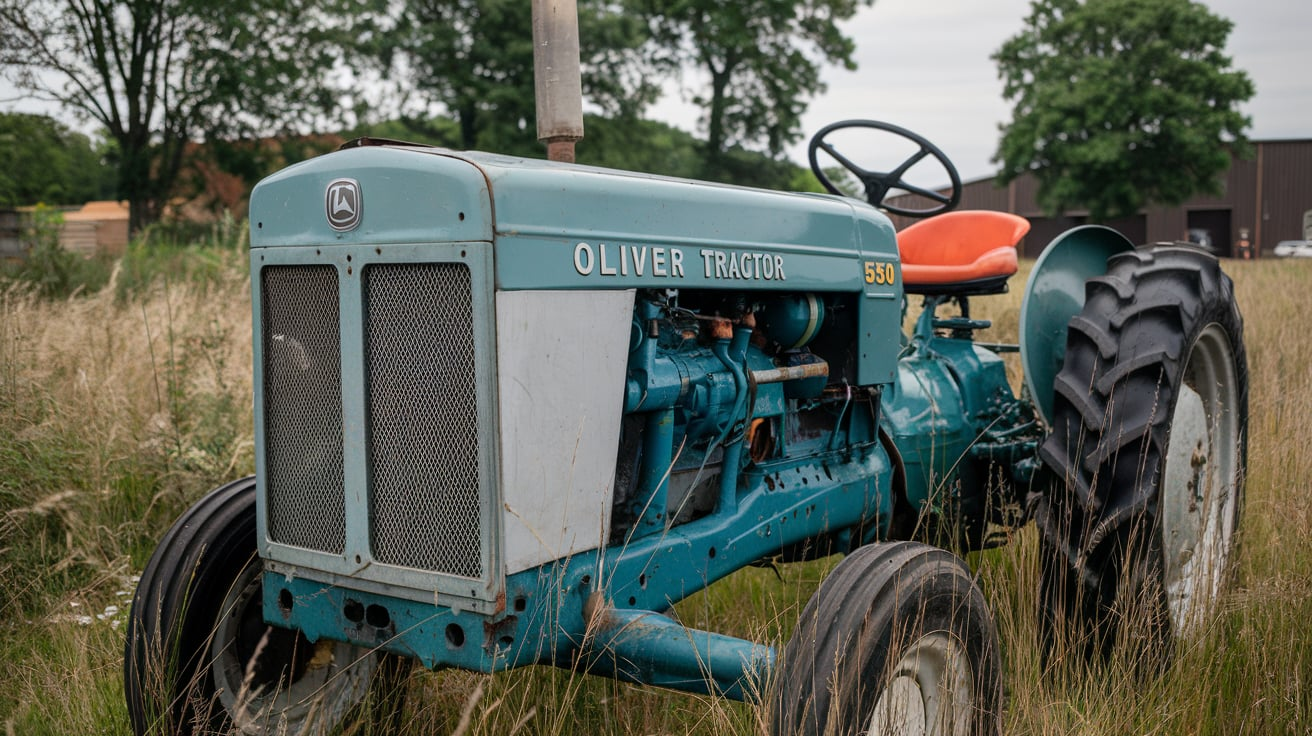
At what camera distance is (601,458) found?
213cm

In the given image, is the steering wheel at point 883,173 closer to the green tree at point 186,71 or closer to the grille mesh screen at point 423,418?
the grille mesh screen at point 423,418

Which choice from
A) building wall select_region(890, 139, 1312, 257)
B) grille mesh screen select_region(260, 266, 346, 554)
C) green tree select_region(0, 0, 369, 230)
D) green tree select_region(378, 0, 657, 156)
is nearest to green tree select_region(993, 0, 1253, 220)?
building wall select_region(890, 139, 1312, 257)

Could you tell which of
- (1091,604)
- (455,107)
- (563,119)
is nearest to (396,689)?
(563,119)

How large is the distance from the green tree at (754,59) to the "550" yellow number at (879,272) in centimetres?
2703

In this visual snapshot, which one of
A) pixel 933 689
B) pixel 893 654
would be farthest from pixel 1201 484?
Answer: pixel 893 654

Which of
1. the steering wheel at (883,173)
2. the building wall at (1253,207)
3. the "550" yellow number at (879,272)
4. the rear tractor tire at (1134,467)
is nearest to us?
the rear tractor tire at (1134,467)

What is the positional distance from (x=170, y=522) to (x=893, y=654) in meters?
3.19

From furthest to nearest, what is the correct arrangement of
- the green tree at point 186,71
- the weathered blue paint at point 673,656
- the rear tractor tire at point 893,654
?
the green tree at point 186,71, the weathered blue paint at point 673,656, the rear tractor tire at point 893,654

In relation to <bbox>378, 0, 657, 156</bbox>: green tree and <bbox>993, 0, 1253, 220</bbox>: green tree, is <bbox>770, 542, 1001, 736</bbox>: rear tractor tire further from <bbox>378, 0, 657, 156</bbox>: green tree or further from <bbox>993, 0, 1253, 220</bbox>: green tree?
<bbox>993, 0, 1253, 220</bbox>: green tree

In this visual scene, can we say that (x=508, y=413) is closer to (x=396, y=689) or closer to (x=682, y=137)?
(x=396, y=689)

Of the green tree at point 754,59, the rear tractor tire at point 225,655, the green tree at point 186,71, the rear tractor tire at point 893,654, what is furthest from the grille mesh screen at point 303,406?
the green tree at point 754,59

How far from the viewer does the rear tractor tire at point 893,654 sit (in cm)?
185

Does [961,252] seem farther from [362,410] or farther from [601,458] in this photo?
[362,410]

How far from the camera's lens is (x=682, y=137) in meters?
31.5
